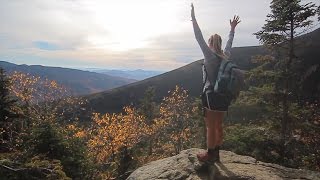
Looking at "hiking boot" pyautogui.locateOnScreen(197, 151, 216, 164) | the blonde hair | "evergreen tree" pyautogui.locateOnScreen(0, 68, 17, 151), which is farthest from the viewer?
"evergreen tree" pyautogui.locateOnScreen(0, 68, 17, 151)

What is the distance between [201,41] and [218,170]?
2859 mm

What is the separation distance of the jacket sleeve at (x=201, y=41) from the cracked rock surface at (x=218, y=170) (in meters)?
2.56

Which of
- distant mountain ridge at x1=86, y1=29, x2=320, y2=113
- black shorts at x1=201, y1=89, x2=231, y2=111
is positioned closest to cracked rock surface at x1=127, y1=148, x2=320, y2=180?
black shorts at x1=201, y1=89, x2=231, y2=111

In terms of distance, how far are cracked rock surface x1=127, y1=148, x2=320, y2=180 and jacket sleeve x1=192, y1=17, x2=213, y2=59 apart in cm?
256

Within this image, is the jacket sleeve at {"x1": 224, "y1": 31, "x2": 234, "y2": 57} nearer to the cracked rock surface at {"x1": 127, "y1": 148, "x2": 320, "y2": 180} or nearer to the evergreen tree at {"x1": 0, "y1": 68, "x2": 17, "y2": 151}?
the cracked rock surface at {"x1": 127, "y1": 148, "x2": 320, "y2": 180}

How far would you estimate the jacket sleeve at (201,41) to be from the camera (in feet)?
24.3

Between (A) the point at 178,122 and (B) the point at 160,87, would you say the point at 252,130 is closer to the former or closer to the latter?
(A) the point at 178,122

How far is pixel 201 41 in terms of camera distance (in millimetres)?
7438

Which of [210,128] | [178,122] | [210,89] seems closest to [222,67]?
[210,89]

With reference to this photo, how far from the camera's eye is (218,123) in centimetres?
756

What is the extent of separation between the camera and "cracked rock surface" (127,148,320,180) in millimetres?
7371

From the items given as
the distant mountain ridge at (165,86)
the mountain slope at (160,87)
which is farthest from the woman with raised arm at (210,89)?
the mountain slope at (160,87)

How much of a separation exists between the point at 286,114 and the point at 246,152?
24.6 ft

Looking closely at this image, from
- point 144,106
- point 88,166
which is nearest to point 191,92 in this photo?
point 144,106
